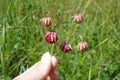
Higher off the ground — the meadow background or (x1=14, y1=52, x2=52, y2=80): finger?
(x1=14, y1=52, x2=52, y2=80): finger

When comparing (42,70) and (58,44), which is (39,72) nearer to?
(42,70)

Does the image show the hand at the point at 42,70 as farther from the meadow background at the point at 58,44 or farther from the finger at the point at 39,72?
the meadow background at the point at 58,44

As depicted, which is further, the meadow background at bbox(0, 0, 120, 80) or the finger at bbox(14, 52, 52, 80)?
the meadow background at bbox(0, 0, 120, 80)

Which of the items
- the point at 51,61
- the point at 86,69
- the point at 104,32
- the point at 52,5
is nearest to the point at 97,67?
the point at 86,69

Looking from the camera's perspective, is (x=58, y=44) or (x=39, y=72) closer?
(x=39, y=72)

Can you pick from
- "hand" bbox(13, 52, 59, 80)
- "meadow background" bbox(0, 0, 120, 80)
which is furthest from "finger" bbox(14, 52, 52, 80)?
"meadow background" bbox(0, 0, 120, 80)

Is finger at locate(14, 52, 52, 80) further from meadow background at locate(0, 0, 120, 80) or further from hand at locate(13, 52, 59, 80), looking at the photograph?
meadow background at locate(0, 0, 120, 80)

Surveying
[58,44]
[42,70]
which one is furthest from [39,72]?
[58,44]

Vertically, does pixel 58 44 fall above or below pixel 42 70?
below
